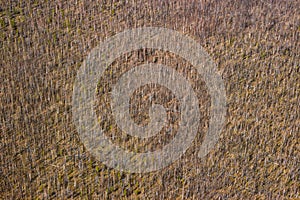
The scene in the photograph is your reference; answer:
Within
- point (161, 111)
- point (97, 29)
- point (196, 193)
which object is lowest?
point (196, 193)

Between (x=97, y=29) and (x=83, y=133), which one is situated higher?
(x=97, y=29)

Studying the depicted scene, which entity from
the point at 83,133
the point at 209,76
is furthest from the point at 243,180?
the point at 83,133

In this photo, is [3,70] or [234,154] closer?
[3,70]

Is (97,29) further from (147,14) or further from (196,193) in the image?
(196,193)

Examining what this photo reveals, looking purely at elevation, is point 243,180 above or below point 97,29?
below

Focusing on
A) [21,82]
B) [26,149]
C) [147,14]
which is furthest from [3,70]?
[147,14]

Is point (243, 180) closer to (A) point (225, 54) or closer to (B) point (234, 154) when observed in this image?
(B) point (234, 154)
